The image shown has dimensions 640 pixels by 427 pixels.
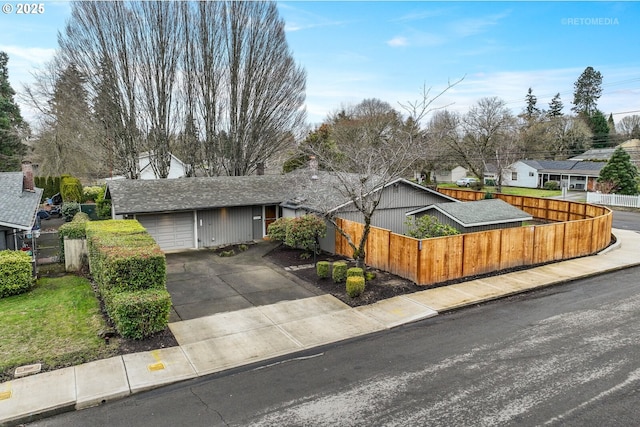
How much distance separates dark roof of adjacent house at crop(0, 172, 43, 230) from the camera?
1448 centimetres

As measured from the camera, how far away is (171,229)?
2050cm

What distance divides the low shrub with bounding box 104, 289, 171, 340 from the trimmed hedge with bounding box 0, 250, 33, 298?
213 inches

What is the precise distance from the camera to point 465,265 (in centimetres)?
1450

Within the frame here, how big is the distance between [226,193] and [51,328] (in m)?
12.4

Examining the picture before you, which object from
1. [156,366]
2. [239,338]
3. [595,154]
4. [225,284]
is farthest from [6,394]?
[595,154]

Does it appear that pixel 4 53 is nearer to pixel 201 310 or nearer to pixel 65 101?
pixel 65 101

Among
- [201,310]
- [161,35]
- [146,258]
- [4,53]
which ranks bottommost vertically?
[201,310]

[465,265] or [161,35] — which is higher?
[161,35]

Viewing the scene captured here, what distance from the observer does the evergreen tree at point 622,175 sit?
116 ft

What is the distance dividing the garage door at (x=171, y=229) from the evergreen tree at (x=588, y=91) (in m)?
85.4

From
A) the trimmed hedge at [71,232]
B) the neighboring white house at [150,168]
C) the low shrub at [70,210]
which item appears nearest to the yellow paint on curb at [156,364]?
the trimmed hedge at [71,232]

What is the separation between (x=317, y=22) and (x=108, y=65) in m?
17.0

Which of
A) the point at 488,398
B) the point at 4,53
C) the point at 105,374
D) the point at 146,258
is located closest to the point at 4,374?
the point at 105,374

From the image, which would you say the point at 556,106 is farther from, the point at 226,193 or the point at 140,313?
the point at 140,313
